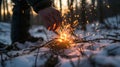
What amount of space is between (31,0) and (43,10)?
208 millimetres

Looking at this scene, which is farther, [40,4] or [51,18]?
[40,4]

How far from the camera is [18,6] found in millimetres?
4223

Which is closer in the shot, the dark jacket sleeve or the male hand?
the male hand

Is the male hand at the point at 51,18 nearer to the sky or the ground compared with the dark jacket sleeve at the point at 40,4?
nearer to the ground

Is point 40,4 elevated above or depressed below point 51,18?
above

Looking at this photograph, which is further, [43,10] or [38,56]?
[43,10]

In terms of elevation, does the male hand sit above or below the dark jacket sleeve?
below

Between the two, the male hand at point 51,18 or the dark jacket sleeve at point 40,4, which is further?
the dark jacket sleeve at point 40,4

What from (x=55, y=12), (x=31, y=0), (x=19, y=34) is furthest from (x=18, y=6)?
(x=55, y=12)

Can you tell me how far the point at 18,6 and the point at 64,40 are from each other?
6.04 feet

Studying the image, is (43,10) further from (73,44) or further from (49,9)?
(73,44)

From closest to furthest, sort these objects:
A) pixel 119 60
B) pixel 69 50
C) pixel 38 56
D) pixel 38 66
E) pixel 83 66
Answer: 1. pixel 119 60
2. pixel 83 66
3. pixel 38 66
4. pixel 38 56
5. pixel 69 50

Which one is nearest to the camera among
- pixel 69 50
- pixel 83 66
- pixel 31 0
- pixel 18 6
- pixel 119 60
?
pixel 119 60

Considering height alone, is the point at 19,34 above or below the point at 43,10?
below
